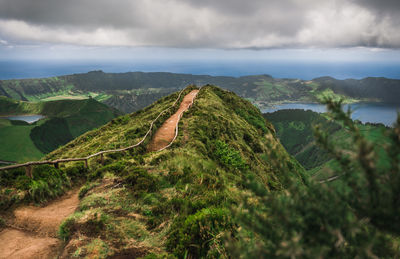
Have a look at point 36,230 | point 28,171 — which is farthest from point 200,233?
point 28,171

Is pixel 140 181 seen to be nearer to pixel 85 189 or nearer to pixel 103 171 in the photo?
pixel 85 189

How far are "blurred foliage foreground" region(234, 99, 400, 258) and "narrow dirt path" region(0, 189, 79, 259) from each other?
6.26 metres

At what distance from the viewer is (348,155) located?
270cm

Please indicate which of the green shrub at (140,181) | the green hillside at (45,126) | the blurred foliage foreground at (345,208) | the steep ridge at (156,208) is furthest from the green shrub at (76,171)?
the green hillside at (45,126)

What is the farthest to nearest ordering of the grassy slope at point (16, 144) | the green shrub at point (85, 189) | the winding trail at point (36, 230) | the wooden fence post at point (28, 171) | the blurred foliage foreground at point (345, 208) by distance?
the grassy slope at point (16, 144)
the wooden fence post at point (28, 171)
the green shrub at point (85, 189)
the winding trail at point (36, 230)
the blurred foliage foreground at point (345, 208)

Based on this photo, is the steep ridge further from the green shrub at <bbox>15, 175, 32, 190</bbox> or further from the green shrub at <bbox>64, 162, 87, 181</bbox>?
the green shrub at <bbox>15, 175, 32, 190</bbox>

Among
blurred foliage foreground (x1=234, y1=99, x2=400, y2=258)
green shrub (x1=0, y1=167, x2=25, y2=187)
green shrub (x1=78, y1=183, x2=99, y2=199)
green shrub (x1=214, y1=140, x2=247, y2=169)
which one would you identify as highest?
blurred foliage foreground (x1=234, y1=99, x2=400, y2=258)

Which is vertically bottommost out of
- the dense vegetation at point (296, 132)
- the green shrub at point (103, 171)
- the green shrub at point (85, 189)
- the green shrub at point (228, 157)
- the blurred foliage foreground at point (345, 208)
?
the dense vegetation at point (296, 132)

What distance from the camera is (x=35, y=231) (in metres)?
6.94

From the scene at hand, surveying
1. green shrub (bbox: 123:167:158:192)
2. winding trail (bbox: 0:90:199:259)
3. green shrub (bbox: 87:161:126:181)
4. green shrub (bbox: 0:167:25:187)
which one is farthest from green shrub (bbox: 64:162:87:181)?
green shrub (bbox: 123:167:158:192)

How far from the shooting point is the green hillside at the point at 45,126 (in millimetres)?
101875

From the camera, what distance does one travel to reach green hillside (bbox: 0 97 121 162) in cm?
10188

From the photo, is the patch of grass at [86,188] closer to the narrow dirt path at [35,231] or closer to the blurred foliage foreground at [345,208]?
the narrow dirt path at [35,231]

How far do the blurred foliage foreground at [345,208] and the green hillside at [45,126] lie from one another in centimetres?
8795
